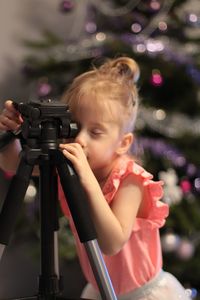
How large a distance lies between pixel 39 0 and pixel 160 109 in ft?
1.89

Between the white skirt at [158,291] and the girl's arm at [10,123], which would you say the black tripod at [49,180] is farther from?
the white skirt at [158,291]

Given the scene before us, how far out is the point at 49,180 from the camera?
85 centimetres

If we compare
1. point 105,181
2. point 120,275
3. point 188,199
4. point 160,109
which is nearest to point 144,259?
point 120,275

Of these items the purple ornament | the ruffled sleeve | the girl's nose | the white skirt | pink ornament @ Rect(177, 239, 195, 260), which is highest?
the purple ornament

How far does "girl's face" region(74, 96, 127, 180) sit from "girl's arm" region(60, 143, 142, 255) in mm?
73

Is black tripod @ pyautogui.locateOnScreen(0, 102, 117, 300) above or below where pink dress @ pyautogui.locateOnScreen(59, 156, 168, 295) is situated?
above

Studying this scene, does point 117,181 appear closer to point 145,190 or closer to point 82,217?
point 145,190

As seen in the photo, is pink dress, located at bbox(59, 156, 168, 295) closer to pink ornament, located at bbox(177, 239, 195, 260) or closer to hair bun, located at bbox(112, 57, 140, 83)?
hair bun, located at bbox(112, 57, 140, 83)

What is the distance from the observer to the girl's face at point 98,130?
98 centimetres

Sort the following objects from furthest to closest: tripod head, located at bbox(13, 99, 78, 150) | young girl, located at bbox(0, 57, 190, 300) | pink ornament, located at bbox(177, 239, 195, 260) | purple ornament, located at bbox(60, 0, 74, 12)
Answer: purple ornament, located at bbox(60, 0, 74, 12) → pink ornament, located at bbox(177, 239, 195, 260) → young girl, located at bbox(0, 57, 190, 300) → tripod head, located at bbox(13, 99, 78, 150)

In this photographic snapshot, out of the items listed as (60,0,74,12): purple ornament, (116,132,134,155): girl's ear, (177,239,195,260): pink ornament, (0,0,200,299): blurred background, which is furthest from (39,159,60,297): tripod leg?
(60,0,74,12): purple ornament

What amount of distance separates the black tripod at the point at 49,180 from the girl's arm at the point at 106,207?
0.08ft

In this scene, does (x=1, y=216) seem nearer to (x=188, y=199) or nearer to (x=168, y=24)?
(x=188, y=199)

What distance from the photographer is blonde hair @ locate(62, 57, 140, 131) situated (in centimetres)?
102
